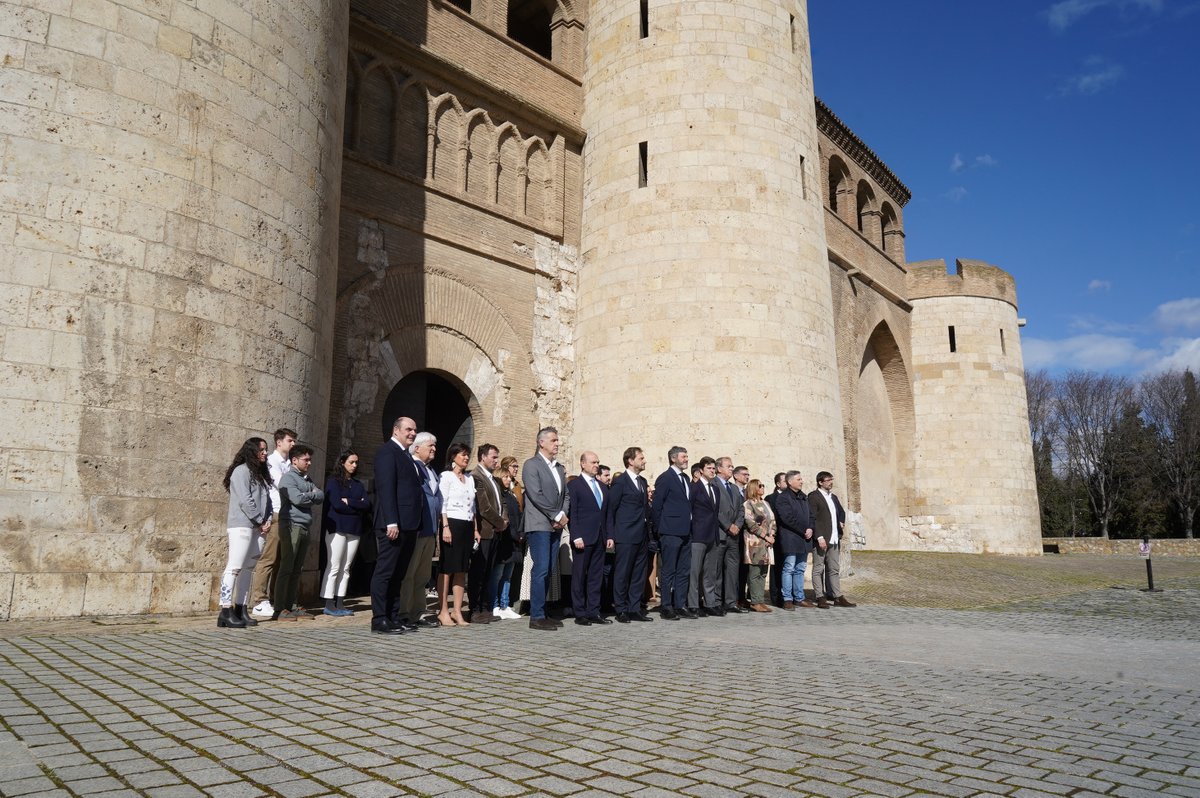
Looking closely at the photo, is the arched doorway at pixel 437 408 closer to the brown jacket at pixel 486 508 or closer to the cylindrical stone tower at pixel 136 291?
the cylindrical stone tower at pixel 136 291

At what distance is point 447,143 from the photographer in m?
13.7

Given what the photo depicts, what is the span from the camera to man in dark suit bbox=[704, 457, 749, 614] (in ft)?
30.9

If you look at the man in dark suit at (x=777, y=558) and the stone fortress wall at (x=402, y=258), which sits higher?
the stone fortress wall at (x=402, y=258)

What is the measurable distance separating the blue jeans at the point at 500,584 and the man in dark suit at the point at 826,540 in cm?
407

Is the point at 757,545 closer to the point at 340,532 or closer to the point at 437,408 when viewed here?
the point at 340,532

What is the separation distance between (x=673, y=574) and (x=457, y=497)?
260cm

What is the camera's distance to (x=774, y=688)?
4.53m

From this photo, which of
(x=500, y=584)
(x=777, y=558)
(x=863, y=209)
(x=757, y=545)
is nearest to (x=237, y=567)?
(x=500, y=584)

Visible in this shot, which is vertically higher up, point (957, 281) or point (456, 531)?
point (957, 281)

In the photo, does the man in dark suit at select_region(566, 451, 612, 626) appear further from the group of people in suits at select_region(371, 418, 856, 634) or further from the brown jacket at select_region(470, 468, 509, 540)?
the brown jacket at select_region(470, 468, 509, 540)

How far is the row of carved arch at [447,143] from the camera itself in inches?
498

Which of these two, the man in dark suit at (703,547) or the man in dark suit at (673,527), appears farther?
the man in dark suit at (703,547)

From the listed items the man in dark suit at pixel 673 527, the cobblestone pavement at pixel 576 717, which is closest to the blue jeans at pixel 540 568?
the cobblestone pavement at pixel 576 717

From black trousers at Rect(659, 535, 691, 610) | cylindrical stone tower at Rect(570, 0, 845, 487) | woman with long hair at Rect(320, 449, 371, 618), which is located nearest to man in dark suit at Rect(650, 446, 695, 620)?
black trousers at Rect(659, 535, 691, 610)
